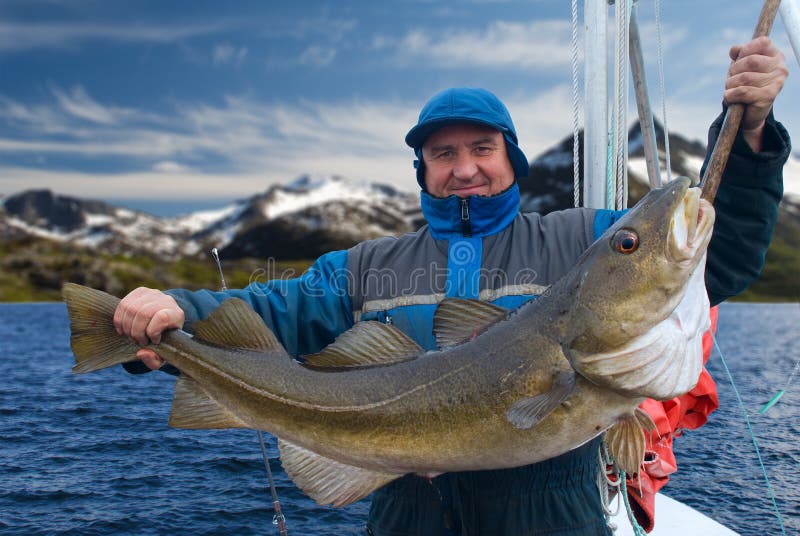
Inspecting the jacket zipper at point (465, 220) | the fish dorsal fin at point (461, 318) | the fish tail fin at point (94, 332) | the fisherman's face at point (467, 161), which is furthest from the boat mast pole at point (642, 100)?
the fish tail fin at point (94, 332)

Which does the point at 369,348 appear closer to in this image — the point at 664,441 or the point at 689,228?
the point at 689,228

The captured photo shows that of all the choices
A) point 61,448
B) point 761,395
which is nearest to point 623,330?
point 61,448

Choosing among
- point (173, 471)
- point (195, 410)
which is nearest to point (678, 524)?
point (195, 410)

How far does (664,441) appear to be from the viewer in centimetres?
667

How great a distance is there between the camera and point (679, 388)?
3.45m

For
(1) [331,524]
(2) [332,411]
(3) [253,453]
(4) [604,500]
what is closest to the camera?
(2) [332,411]

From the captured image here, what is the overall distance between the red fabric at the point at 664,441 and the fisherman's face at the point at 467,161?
9.57ft

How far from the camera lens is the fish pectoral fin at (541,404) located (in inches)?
136

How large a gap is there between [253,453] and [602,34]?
1358 centimetres

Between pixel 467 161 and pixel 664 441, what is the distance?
383 cm

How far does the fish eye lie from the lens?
135 inches

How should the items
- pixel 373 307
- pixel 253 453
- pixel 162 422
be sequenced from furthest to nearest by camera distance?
pixel 162 422 < pixel 253 453 < pixel 373 307

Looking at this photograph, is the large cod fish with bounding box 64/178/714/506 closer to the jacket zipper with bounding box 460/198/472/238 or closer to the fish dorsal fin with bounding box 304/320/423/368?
the fish dorsal fin with bounding box 304/320/423/368

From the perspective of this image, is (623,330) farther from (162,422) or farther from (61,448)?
(162,422)
